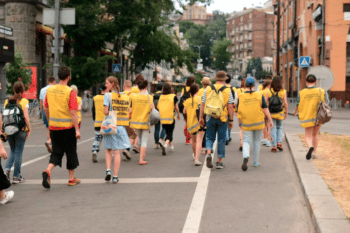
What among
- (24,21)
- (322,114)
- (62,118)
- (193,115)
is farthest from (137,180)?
(24,21)

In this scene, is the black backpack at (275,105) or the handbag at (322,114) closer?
the handbag at (322,114)

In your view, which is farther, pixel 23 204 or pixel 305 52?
pixel 305 52

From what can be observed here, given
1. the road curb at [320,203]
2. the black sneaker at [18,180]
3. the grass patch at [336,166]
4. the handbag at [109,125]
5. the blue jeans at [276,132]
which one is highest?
the handbag at [109,125]

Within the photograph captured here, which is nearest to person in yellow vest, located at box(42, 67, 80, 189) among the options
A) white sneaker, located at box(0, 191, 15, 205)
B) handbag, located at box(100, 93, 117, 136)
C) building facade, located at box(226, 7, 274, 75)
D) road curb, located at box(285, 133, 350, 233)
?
handbag, located at box(100, 93, 117, 136)

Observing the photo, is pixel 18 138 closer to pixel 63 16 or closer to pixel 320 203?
pixel 320 203

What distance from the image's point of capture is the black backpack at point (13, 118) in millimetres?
7684

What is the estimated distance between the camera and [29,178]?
842cm

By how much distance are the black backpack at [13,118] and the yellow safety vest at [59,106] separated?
2.10 ft

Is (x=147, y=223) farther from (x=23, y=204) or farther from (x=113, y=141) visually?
(x=113, y=141)

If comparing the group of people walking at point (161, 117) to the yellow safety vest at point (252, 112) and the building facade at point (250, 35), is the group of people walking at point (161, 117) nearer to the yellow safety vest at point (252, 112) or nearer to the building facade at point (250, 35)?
the yellow safety vest at point (252, 112)

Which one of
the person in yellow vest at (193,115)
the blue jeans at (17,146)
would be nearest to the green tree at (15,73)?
the person in yellow vest at (193,115)

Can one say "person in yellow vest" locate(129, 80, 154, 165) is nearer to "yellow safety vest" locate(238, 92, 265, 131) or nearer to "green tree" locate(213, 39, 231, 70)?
"yellow safety vest" locate(238, 92, 265, 131)

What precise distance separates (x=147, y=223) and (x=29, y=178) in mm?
3768

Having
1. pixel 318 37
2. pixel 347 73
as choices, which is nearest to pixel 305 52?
pixel 318 37
